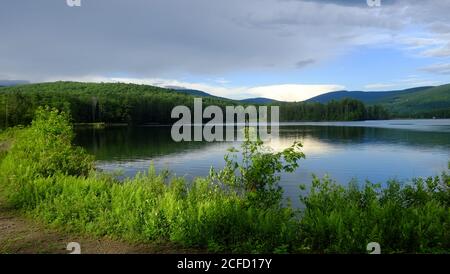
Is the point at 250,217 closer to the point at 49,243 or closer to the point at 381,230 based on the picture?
the point at 381,230

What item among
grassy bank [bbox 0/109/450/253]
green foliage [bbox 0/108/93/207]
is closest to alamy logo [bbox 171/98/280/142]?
grassy bank [bbox 0/109/450/253]

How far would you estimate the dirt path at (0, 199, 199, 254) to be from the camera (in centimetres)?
880

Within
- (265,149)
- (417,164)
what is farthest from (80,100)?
(265,149)

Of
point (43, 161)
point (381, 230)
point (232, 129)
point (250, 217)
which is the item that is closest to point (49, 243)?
point (250, 217)

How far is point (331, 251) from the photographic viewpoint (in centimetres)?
848

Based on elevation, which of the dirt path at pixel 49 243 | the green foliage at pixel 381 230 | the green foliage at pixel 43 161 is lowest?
the dirt path at pixel 49 243

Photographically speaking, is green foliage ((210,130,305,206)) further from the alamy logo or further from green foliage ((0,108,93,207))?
green foliage ((0,108,93,207))

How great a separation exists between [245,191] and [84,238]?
5.19m

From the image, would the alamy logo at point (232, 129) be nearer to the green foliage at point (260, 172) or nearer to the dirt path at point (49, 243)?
the green foliage at point (260, 172)

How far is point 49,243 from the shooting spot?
9352mm

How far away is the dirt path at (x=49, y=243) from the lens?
8.80 metres

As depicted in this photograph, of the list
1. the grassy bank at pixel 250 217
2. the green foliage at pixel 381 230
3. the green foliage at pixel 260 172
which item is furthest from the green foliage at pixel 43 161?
the green foliage at pixel 381 230

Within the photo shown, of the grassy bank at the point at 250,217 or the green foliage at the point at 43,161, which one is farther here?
the green foliage at the point at 43,161
